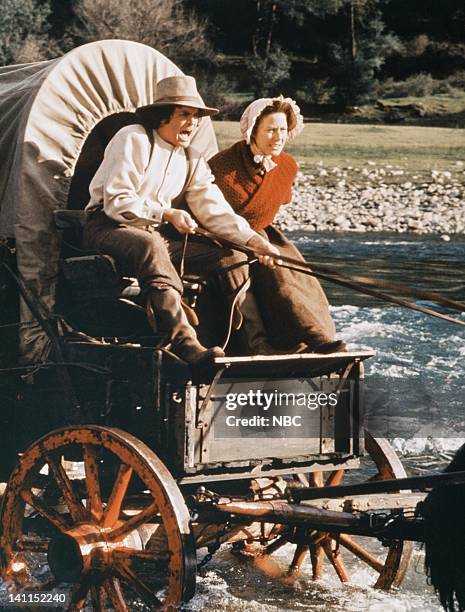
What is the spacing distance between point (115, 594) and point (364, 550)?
1513 mm

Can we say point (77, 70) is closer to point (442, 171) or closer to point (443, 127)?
point (442, 171)

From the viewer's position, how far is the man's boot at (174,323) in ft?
15.3

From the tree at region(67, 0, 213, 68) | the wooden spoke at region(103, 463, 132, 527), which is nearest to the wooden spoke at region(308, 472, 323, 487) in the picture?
the wooden spoke at region(103, 463, 132, 527)

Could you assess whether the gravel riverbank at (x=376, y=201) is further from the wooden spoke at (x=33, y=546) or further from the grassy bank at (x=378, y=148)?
the wooden spoke at (x=33, y=546)

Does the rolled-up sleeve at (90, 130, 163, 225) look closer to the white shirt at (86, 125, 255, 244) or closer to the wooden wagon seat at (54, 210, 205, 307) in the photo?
the white shirt at (86, 125, 255, 244)

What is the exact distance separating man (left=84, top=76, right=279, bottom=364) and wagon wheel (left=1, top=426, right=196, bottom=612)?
1.68 feet

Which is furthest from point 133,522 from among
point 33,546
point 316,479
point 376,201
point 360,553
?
point 376,201

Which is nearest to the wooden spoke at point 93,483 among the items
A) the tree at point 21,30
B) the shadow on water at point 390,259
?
the shadow on water at point 390,259

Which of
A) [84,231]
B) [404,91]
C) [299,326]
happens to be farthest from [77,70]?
[404,91]

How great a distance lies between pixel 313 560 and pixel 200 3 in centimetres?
4233

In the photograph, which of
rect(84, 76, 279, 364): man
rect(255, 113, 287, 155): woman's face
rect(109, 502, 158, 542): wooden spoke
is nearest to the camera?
rect(109, 502, 158, 542): wooden spoke

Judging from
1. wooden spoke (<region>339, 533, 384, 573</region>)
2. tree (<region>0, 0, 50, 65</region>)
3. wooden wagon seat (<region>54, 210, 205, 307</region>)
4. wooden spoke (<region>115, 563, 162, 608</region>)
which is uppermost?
tree (<region>0, 0, 50, 65</region>)

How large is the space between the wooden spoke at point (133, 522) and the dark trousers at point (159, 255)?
85 centimetres

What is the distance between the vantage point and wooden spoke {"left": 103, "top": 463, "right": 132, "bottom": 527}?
4.58m
